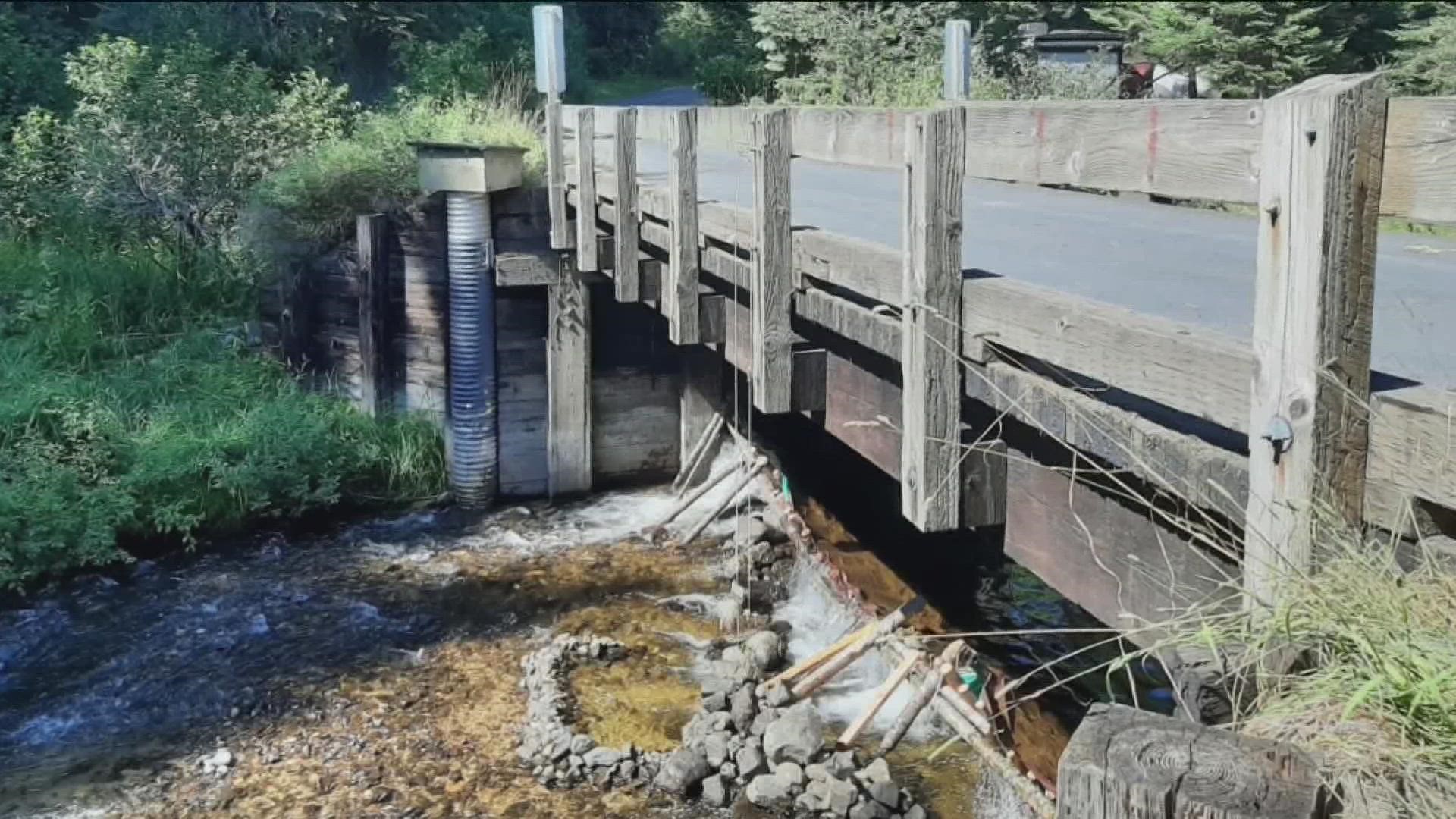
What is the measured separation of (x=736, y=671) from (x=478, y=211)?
532cm

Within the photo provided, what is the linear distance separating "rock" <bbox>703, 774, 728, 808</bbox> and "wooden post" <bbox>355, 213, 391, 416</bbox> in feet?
21.5

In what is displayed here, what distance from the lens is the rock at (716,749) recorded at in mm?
6566

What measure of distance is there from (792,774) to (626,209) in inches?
130

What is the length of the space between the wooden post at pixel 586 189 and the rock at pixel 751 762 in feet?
13.1

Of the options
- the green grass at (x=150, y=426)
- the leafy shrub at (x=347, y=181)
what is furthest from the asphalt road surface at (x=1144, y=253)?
the green grass at (x=150, y=426)

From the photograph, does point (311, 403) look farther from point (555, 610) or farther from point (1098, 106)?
point (1098, 106)

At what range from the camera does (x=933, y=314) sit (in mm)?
3865

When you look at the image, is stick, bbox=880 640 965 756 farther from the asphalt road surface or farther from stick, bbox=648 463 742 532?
stick, bbox=648 463 742 532

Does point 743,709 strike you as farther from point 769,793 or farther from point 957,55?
point 957,55

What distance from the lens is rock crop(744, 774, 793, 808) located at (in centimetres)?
630

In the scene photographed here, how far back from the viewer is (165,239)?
13812 millimetres

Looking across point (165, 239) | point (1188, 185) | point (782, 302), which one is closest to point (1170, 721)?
point (1188, 185)

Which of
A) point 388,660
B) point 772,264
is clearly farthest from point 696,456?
point 772,264

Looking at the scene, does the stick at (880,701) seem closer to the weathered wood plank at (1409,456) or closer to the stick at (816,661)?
the stick at (816,661)
